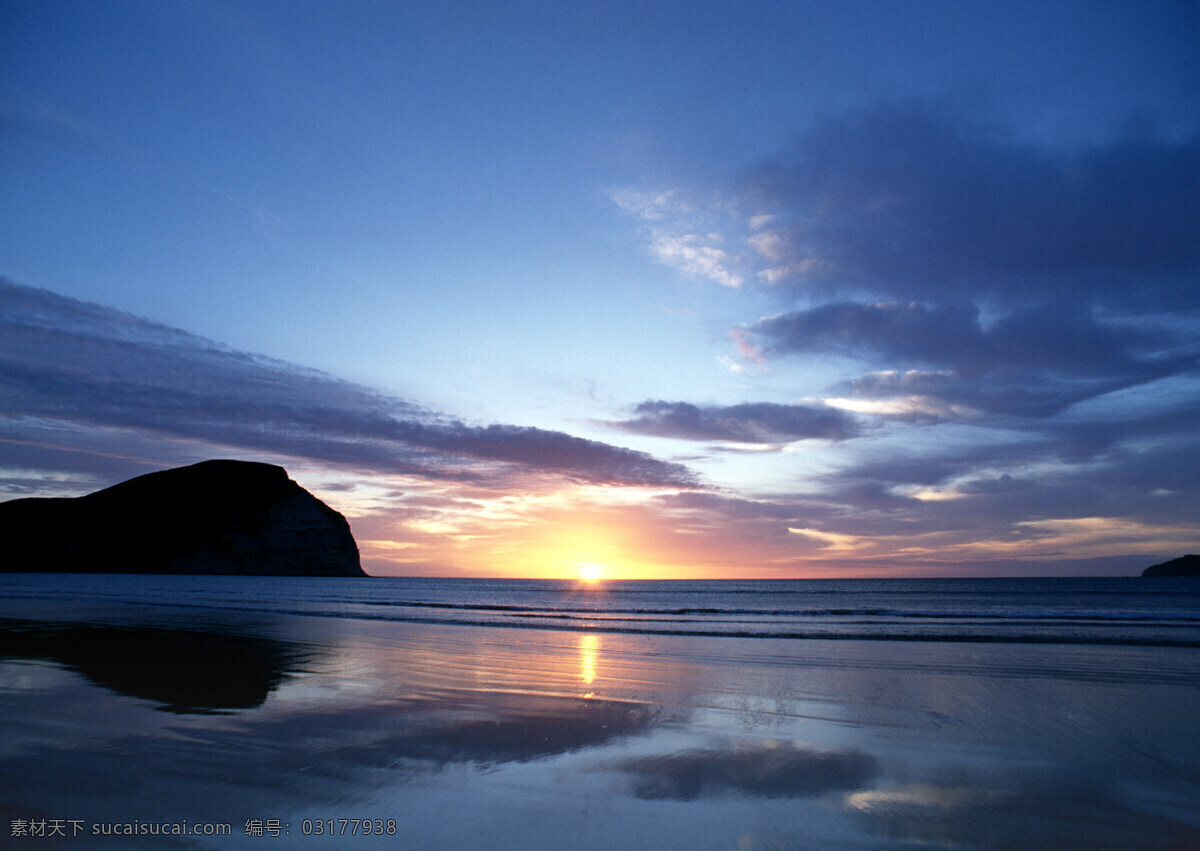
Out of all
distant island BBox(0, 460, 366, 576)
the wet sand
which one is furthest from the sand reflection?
distant island BBox(0, 460, 366, 576)

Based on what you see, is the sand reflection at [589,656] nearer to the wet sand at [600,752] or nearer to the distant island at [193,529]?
the wet sand at [600,752]

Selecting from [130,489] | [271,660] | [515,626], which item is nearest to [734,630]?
[515,626]

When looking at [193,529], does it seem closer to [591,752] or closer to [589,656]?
[589,656]

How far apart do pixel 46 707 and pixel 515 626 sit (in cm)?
A: 2044

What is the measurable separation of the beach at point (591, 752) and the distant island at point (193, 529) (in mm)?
137459

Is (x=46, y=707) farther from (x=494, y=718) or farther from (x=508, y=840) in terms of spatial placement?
(x=508, y=840)

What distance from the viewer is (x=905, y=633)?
83.9 feet

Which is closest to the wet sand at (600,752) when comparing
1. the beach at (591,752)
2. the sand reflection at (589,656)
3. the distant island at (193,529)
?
the beach at (591,752)

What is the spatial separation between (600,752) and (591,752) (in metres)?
→ 0.12

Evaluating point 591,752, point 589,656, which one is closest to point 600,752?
point 591,752

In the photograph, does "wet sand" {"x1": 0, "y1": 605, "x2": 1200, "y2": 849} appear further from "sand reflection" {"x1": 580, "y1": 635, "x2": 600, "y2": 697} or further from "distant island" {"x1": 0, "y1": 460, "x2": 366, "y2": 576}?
"distant island" {"x1": 0, "y1": 460, "x2": 366, "y2": 576}

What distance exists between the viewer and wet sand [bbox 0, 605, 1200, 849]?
18.7 ft

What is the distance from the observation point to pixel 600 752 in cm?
810

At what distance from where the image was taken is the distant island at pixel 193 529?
13750cm
